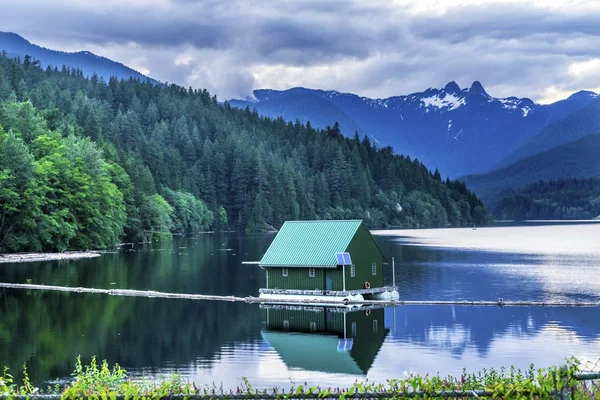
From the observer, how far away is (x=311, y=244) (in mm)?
63094

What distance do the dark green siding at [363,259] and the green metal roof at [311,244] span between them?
760 mm

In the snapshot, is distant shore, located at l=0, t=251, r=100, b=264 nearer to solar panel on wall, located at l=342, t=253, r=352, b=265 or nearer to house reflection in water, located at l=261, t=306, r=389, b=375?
house reflection in water, located at l=261, t=306, r=389, b=375

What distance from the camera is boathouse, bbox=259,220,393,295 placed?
200ft

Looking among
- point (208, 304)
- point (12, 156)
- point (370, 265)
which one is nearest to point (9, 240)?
point (12, 156)

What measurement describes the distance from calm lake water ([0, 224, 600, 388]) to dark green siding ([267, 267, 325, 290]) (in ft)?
9.73

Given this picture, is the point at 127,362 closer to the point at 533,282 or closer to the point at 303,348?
the point at 303,348

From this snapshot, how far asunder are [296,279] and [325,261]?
362cm

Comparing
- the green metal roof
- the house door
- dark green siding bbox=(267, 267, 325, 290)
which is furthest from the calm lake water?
the green metal roof

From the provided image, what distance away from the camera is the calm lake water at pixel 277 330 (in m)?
39.2

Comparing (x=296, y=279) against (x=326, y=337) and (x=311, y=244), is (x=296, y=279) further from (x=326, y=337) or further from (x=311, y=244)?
(x=326, y=337)

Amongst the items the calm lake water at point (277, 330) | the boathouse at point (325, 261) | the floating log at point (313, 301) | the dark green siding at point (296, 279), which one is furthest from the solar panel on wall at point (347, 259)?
the calm lake water at point (277, 330)

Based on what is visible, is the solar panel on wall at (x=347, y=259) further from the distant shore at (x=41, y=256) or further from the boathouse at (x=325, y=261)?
the distant shore at (x=41, y=256)

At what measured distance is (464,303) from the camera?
65125 millimetres

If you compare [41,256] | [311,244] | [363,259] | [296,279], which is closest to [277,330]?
[296,279]
